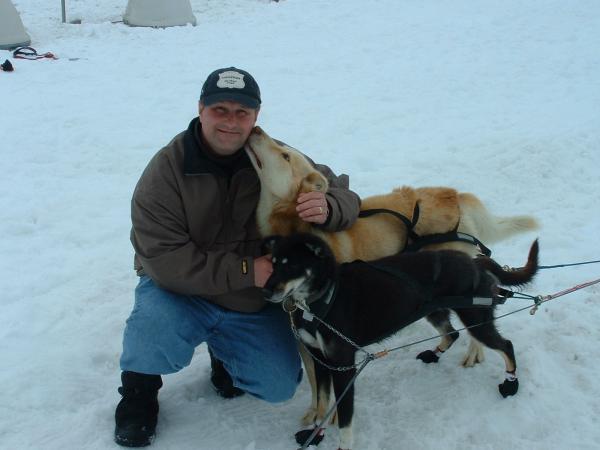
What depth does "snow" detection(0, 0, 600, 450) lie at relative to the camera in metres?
2.73

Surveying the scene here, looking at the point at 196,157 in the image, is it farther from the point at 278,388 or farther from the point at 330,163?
the point at 330,163

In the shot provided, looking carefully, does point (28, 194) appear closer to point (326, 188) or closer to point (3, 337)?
point (3, 337)

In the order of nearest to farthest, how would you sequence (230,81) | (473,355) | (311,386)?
(230,81), (311,386), (473,355)

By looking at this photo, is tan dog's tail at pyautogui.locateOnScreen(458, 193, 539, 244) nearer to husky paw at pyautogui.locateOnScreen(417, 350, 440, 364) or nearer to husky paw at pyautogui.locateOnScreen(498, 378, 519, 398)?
husky paw at pyautogui.locateOnScreen(417, 350, 440, 364)

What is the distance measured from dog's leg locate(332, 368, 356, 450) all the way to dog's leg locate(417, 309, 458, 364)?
0.81m

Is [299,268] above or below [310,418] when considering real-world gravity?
above

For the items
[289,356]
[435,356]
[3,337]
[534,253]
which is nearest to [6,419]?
[3,337]

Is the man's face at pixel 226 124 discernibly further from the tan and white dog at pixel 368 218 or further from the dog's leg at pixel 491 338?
the dog's leg at pixel 491 338

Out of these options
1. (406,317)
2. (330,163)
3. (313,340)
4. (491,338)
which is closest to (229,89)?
(313,340)

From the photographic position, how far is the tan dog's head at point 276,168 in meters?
2.69

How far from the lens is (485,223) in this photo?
3275mm

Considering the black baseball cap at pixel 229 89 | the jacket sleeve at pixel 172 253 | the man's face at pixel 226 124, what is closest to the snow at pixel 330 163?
the jacket sleeve at pixel 172 253

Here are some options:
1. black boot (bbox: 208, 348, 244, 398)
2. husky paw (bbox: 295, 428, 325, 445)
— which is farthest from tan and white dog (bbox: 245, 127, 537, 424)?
black boot (bbox: 208, 348, 244, 398)

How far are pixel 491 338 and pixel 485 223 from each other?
0.79 meters
